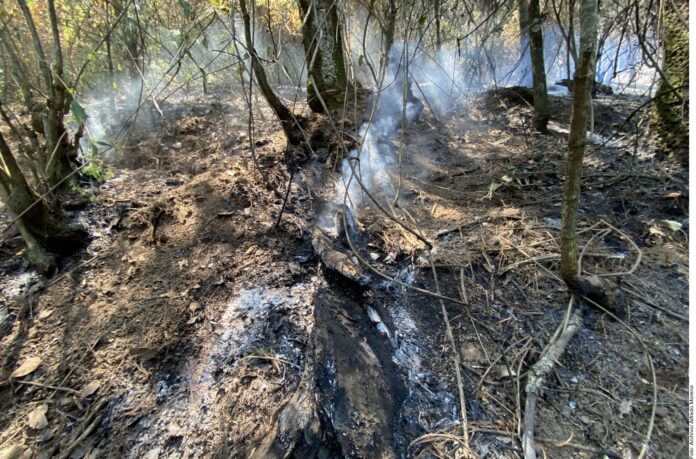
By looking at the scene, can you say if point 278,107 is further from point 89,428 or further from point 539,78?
point 539,78

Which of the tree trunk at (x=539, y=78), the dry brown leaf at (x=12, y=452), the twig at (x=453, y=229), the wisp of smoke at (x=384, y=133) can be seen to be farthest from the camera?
the tree trunk at (x=539, y=78)

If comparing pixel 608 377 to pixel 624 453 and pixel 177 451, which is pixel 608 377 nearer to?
pixel 624 453

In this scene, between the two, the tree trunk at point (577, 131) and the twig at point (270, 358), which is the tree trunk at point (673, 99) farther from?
the twig at point (270, 358)

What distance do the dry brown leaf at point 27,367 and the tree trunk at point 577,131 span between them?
8.89 feet

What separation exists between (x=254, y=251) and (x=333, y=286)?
63cm

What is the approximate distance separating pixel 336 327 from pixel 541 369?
986mm

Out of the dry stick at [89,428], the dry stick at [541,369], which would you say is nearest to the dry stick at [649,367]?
the dry stick at [541,369]

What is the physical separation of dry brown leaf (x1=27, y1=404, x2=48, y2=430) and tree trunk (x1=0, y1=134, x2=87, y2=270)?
1007 mm

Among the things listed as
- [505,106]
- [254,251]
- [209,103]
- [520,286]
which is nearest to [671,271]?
[520,286]

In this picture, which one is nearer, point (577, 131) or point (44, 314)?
point (577, 131)

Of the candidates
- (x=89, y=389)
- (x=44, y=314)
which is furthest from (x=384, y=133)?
(x=89, y=389)

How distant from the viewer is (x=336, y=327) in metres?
1.79

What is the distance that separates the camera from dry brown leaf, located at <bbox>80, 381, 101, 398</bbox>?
1.63 metres

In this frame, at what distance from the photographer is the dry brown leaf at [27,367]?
66.9 inches
